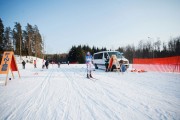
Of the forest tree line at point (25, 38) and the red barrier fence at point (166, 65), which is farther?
the forest tree line at point (25, 38)

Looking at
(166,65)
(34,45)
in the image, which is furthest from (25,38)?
(166,65)

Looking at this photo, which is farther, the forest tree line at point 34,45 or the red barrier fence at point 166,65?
the forest tree line at point 34,45

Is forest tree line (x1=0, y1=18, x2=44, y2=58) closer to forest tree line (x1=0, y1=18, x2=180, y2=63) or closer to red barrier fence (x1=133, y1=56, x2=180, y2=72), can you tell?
forest tree line (x1=0, y1=18, x2=180, y2=63)

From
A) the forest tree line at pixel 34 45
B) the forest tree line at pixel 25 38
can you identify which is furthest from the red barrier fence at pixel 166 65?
the forest tree line at pixel 25 38

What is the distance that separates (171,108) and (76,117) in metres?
2.67

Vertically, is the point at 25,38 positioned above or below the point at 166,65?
above

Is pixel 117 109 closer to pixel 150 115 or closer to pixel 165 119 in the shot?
pixel 150 115

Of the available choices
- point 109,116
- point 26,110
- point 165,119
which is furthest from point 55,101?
point 165,119

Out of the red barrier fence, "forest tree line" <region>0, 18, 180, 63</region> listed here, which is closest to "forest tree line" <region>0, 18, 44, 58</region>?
"forest tree line" <region>0, 18, 180, 63</region>

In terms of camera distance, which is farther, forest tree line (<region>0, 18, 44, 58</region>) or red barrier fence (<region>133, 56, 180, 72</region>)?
Result: forest tree line (<region>0, 18, 44, 58</region>)

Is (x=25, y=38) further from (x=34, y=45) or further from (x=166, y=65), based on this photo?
(x=166, y=65)

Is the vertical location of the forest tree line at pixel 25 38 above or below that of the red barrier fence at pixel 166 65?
above

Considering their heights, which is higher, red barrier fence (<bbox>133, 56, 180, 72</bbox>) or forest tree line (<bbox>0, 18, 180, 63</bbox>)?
forest tree line (<bbox>0, 18, 180, 63</bbox>)

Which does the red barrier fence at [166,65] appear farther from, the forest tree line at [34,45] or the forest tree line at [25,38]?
the forest tree line at [25,38]
